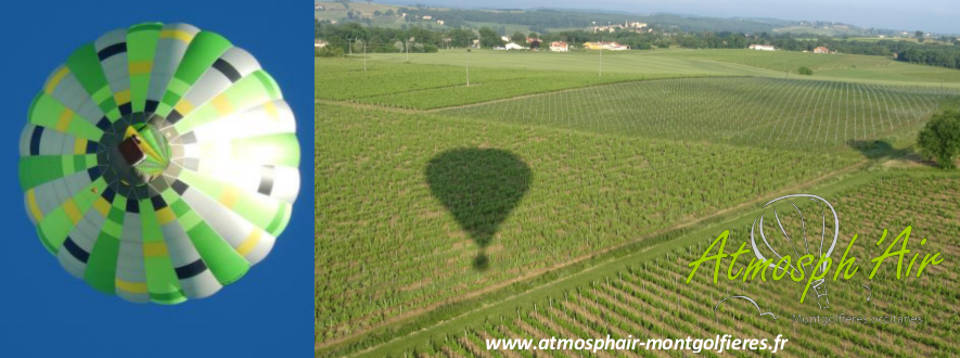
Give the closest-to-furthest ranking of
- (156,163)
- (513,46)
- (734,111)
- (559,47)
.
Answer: (156,163), (734,111), (513,46), (559,47)

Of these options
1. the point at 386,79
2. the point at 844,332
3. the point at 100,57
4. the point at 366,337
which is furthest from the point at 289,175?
the point at 386,79

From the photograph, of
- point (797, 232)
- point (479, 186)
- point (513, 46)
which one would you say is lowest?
point (797, 232)

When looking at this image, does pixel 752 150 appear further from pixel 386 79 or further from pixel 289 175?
pixel 386 79

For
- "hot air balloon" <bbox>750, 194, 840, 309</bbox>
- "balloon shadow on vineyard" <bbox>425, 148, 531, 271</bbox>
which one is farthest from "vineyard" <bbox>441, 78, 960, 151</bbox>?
"hot air balloon" <bbox>750, 194, 840, 309</bbox>

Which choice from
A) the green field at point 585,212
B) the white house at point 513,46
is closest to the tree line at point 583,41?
the white house at point 513,46

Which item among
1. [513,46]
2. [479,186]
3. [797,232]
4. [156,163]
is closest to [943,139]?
[797,232]

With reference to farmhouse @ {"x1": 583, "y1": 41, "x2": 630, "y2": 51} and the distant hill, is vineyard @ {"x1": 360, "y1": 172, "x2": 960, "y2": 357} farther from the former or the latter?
farmhouse @ {"x1": 583, "y1": 41, "x2": 630, "y2": 51}

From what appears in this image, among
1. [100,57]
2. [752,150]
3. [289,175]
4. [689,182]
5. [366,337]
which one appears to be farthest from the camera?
[752,150]

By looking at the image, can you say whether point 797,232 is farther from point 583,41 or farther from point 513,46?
point 583,41
